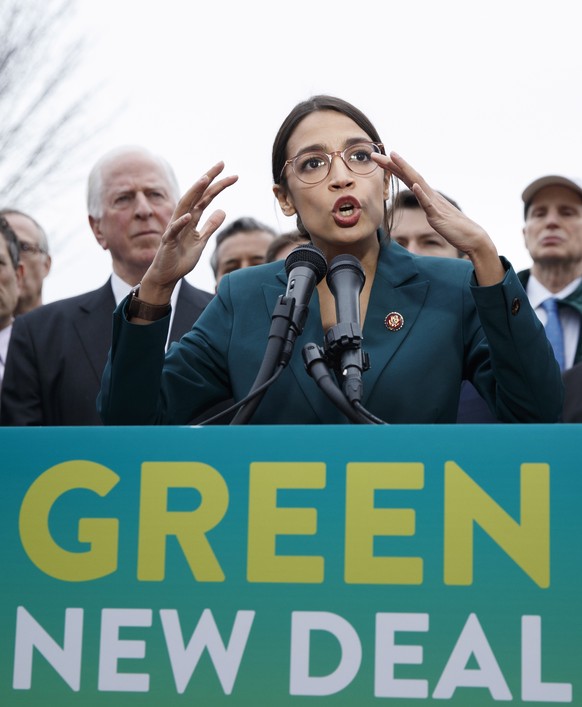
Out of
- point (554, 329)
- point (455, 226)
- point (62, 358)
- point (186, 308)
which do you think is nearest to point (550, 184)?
point (554, 329)

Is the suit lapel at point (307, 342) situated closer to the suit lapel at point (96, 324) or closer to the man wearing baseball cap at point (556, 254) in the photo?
the suit lapel at point (96, 324)

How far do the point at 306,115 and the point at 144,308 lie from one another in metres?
0.69

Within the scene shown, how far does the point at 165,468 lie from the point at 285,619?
31cm

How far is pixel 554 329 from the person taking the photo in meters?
4.17

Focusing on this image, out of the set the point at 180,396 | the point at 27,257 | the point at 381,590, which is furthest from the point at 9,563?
the point at 27,257

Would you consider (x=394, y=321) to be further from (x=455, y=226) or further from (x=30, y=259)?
(x=30, y=259)

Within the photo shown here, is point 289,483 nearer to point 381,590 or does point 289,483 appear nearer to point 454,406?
point 381,590

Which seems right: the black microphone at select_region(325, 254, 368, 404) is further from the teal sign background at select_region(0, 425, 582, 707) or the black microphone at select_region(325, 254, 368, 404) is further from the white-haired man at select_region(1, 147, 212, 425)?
the white-haired man at select_region(1, 147, 212, 425)

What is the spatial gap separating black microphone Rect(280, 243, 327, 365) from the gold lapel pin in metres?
0.29

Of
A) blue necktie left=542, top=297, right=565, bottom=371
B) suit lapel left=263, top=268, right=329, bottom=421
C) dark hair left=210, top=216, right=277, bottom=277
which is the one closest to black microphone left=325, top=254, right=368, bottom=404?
suit lapel left=263, top=268, right=329, bottom=421

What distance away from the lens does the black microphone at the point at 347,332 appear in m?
2.07

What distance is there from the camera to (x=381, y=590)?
5.77 ft

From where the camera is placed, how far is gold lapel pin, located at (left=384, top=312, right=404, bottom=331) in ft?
8.36

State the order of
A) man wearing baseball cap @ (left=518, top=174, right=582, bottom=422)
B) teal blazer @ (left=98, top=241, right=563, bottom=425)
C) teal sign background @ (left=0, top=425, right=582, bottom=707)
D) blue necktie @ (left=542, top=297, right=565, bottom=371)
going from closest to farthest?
teal sign background @ (left=0, top=425, right=582, bottom=707)
teal blazer @ (left=98, top=241, right=563, bottom=425)
blue necktie @ (left=542, top=297, right=565, bottom=371)
man wearing baseball cap @ (left=518, top=174, right=582, bottom=422)
